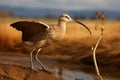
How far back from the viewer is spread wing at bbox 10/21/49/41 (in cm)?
1282

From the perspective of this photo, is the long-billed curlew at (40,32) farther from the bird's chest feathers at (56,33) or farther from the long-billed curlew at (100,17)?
the long-billed curlew at (100,17)

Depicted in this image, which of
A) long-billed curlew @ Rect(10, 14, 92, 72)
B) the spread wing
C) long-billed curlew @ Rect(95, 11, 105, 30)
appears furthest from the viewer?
long-billed curlew @ Rect(10, 14, 92, 72)

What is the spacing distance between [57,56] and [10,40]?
245cm

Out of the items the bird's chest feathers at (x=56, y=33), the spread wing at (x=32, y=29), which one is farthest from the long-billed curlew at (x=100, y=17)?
the spread wing at (x=32, y=29)

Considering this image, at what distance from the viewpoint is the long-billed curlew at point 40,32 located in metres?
12.9

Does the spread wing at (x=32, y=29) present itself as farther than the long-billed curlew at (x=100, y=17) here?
Yes

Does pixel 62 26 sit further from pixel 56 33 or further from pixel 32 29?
pixel 32 29

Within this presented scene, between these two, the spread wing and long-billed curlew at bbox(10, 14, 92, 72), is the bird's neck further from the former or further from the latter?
the spread wing

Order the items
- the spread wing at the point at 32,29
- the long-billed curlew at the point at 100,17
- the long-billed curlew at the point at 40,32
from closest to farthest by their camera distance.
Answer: the long-billed curlew at the point at 100,17, the spread wing at the point at 32,29, the long-billed curlew at the point at 40,32

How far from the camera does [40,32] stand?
43.4 feet

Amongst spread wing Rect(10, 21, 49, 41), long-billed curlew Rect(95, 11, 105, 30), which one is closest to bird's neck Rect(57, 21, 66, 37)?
spread wing Rect(10, 21, 49, 41)

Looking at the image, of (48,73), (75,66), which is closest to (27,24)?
(48,73)

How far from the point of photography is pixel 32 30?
13367 millimetres

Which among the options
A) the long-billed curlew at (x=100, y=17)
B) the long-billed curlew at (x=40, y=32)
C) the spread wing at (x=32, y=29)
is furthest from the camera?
the long-billed curlew at (x=40, y=32)
